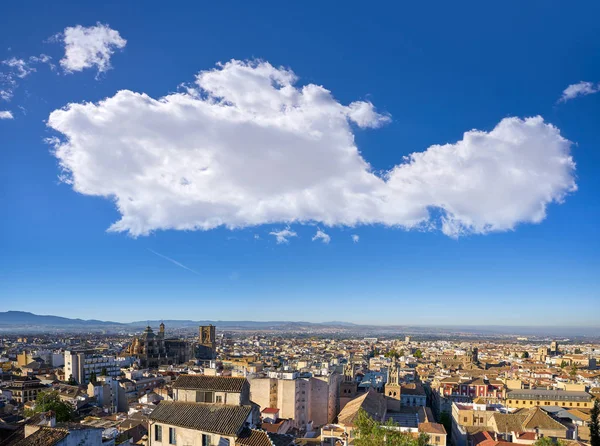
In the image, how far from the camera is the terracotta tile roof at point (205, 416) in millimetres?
18641

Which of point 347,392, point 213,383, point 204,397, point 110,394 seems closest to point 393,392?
point 347,392

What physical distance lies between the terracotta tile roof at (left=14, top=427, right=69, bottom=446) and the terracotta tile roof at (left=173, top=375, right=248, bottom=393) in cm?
626

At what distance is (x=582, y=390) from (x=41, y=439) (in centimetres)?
6680

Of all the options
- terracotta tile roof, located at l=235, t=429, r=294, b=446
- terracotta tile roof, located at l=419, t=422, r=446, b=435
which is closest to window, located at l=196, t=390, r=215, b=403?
terracotta tile roof, located at l=235, t=429, r=294, b=446

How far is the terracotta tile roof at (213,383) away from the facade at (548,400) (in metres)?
45.4

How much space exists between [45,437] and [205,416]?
5.94 m

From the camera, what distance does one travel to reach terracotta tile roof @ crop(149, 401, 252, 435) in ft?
61.2

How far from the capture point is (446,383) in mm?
65750

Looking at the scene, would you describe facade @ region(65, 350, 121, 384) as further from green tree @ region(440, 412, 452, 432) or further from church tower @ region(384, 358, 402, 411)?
green tree @ region(440, 412, 452, 432)

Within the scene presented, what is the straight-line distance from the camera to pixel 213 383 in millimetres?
21156

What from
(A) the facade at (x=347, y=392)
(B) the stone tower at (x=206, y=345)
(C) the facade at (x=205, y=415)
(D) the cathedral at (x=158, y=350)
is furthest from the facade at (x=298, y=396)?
(B) the stone tower at (x=206, y=345)

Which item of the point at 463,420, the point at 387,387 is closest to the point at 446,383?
the point at 387,387

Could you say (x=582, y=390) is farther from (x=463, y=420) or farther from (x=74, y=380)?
(x=74, y=380)

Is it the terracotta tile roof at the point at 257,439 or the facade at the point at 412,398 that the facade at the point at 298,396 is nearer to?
the facade at the point at 412,398
